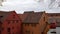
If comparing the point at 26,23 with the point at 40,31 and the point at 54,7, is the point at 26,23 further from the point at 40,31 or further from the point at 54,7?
the point at 54,7

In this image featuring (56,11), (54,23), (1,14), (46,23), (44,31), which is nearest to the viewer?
(1,14)

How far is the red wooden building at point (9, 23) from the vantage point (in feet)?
13.9

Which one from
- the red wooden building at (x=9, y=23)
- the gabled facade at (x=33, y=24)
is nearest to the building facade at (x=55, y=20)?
the gabled facade at (x=33, y=24)

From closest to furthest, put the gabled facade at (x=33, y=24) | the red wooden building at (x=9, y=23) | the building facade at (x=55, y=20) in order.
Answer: the red wooden building at (x=9, y=23) → the gabled facade at (x=33, y=24) → the building facade at (x=55, y=20)

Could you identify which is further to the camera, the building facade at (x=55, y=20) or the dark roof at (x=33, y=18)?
the building facade at (x=55, y=20)

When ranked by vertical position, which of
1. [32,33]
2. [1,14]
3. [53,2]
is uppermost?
[53,2]

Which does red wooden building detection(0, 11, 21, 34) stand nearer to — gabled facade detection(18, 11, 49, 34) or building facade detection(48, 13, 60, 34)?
gabled facade detection(18, 11, 49, 34)

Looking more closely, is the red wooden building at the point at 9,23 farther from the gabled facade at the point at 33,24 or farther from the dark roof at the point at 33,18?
the dark roof at the point at 33,18

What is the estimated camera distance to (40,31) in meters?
4.81

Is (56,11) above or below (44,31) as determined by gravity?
above

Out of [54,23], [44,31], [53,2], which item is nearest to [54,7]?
[53,2]

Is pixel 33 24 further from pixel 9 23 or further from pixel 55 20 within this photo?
pixel 55 20

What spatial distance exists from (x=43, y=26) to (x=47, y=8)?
4.14 feet

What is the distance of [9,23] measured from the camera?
4402 mm
